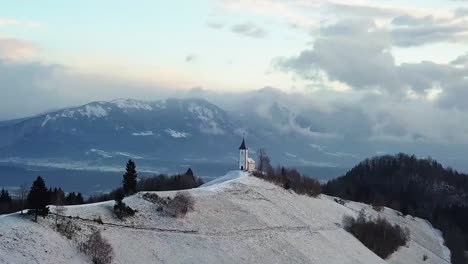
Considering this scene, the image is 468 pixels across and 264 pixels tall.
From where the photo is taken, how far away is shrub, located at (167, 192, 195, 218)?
6925cm

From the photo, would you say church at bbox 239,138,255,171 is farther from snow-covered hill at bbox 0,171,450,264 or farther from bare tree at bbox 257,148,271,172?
snow-covered hill at bbox 0,171,450,264

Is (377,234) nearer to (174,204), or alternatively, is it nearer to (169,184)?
(174,204)

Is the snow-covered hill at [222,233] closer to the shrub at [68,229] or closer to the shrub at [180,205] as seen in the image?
the shrub at [68,229]

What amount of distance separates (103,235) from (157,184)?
50.9 metres

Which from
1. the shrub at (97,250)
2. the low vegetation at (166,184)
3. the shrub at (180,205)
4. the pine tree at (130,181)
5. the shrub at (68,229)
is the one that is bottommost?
the shrub at (97,250)

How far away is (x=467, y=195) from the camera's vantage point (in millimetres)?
172125

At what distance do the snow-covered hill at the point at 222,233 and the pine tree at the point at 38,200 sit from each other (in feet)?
3.36

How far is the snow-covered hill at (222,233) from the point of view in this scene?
52625 millimetres

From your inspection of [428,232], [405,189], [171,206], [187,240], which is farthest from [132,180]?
[405,189]

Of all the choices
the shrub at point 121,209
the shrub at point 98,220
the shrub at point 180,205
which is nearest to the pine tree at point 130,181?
the shrub at point 180,205

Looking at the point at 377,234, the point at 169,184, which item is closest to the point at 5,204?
the point at 169,184

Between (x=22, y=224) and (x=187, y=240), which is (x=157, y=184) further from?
(x=22, y=224)

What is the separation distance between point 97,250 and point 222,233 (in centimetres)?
1801

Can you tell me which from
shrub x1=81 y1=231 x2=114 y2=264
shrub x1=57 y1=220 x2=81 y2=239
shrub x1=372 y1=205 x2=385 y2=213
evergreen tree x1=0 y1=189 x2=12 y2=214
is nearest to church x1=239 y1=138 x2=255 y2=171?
shrub x1=372 y1=205 x2=385 y2=213
